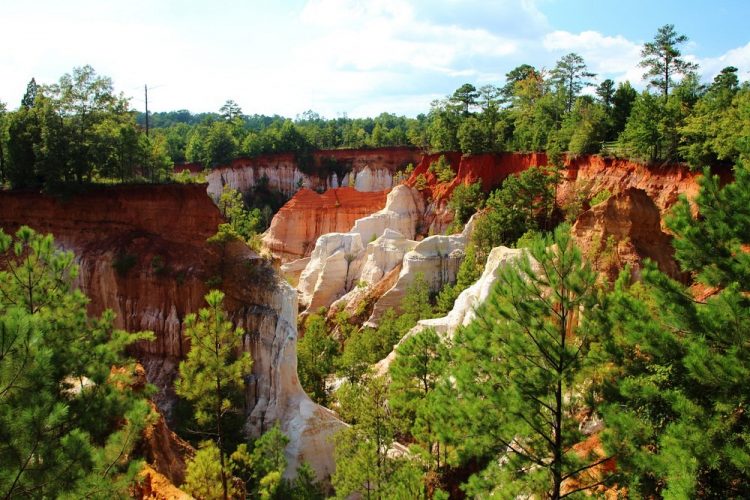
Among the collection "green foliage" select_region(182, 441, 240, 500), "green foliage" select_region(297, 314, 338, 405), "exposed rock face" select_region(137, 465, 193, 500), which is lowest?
"green foliage" select_region(297, 314, 338, 405)

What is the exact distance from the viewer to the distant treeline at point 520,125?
24.8 meters

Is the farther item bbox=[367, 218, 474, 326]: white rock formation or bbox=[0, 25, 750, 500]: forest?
bbox=[367, 218, 474, 326]: white rock formation

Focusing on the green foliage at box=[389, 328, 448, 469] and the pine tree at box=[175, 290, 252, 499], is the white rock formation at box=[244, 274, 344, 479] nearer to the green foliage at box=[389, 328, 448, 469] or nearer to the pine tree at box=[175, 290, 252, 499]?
the green foliage at box=[389, 328, 448, 469]

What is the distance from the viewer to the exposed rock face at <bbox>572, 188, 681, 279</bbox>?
Result: 793 inches

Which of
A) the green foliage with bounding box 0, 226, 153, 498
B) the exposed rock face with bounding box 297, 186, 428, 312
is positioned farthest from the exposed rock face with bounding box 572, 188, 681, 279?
the exposed rock face with bounding box 297, 186, 428, 312

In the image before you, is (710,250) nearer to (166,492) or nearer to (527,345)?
(527,345)

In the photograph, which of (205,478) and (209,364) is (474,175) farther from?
(205,478)

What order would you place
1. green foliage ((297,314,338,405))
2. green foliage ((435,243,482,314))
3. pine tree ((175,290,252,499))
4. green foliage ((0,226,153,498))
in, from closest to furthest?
green foliage ((0,226,153,498)) < pine tree ((175,290,252,499)) < green foliage ((297,314,338,405)) < green foliage ((435,243,482,314))

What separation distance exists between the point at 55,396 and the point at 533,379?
8110 millimetres

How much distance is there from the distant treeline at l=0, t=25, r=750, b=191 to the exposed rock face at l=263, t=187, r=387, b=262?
8986mm

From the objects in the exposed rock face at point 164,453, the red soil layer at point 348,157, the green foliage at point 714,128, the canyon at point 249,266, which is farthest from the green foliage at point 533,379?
the red soil layer at point 348,157

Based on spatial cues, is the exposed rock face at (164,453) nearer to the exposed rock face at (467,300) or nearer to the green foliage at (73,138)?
the exposed rock face at (467,300)

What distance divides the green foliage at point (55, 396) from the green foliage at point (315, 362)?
15481 mm

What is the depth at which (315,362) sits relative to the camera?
28562mm
